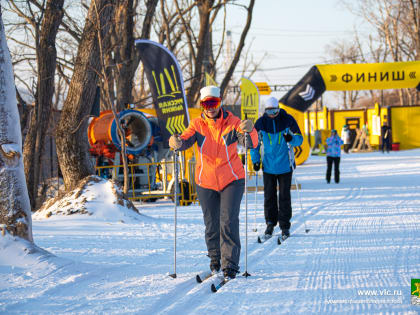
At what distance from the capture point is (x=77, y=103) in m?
10.3

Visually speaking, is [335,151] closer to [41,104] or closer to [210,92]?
[41,104]

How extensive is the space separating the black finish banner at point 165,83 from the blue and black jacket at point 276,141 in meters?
5.57

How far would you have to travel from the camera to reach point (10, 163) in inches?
234

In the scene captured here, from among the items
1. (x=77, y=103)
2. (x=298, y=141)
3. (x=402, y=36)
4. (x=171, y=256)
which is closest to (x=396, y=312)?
(x=171, y=256)

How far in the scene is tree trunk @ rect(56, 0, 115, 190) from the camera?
33.2 ft

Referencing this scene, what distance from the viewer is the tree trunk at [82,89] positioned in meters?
10.1

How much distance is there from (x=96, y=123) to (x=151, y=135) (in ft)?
5.48

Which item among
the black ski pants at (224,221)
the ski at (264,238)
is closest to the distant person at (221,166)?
the black ski pants at (224,221)

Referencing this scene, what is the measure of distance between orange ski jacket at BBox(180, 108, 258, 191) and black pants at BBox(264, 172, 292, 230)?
2.43 m

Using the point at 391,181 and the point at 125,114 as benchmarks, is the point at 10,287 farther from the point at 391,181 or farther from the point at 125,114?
the point at 391,181

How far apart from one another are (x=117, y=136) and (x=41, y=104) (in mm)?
2191

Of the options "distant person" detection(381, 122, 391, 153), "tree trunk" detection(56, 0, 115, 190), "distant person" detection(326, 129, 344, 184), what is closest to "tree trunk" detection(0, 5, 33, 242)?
"tree trunk" detection(56, 0, 115, 190)

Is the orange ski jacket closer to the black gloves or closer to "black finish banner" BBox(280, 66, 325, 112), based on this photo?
the black gloves

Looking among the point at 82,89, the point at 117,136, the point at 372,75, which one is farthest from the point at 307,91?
the point at 82,89
